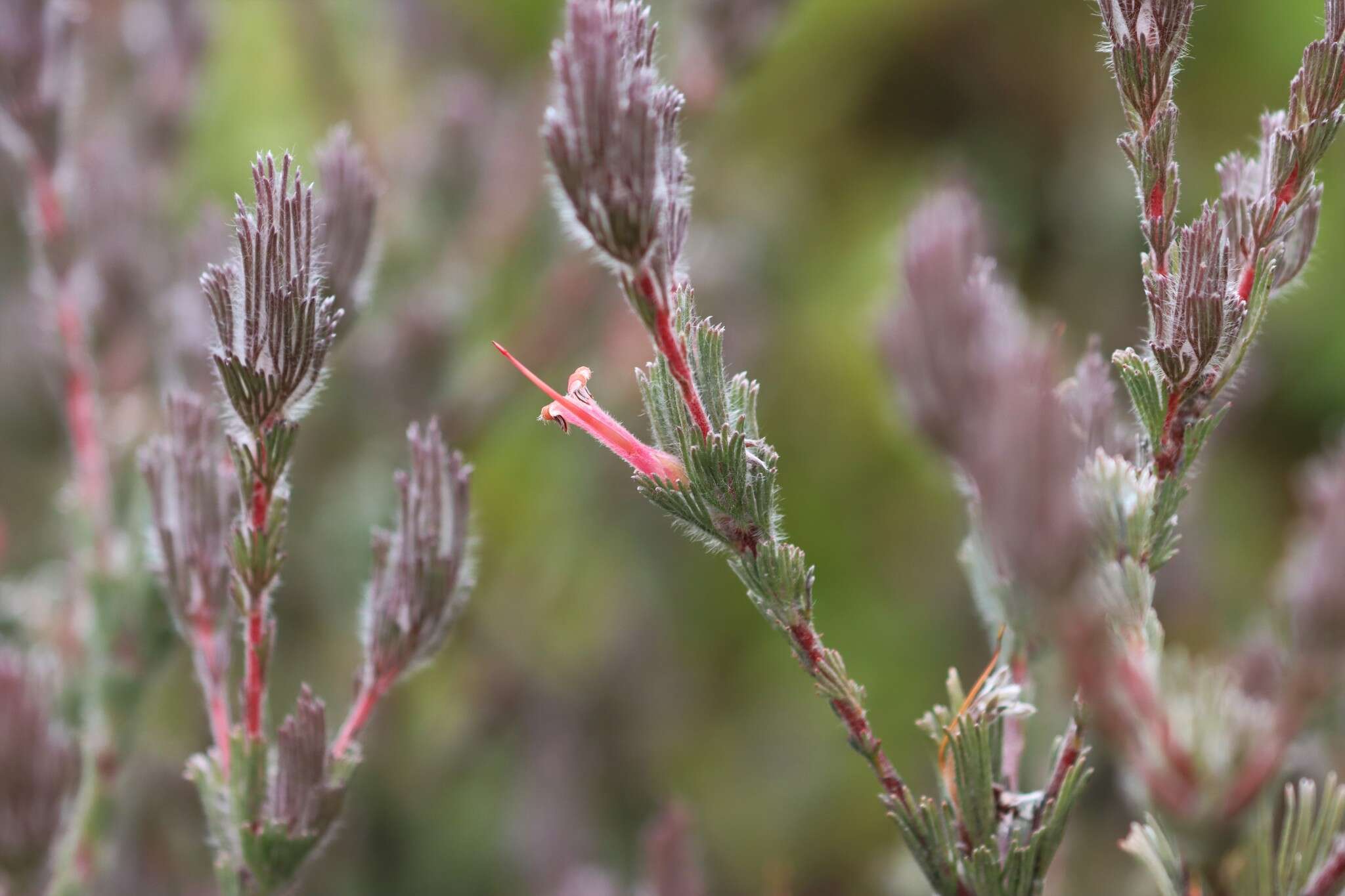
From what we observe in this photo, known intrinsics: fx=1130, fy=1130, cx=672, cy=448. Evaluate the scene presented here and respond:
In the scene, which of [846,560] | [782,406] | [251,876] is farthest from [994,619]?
[782,406]

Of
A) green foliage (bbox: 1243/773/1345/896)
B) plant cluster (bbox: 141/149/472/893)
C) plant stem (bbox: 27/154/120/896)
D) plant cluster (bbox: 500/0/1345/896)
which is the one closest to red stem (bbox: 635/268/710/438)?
plant cluster (bbox: 500/0/1345/896)

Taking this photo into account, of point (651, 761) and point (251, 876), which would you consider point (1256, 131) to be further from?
point (251, 876)

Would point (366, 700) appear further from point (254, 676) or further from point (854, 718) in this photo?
point (854, 718)

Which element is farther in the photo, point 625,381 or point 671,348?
point 625,381

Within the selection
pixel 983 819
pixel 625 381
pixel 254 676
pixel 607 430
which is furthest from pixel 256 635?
pixel 625 381

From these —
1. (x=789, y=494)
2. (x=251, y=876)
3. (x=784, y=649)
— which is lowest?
→ (x=251, y=876)
